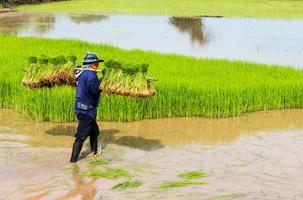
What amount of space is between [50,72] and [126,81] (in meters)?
1.22

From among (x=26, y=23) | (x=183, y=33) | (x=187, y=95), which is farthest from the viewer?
(x=26, y=23)

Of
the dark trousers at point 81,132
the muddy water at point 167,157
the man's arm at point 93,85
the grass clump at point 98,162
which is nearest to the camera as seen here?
the muddy water at point 167,157

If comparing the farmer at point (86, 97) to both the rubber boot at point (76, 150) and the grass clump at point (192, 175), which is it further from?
the grass clump at point (192, 175)

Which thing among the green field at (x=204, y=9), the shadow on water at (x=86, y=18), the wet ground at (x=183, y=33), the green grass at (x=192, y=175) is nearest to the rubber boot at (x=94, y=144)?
the green grass at (x=192, y=175)

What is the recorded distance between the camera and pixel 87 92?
21.5ft

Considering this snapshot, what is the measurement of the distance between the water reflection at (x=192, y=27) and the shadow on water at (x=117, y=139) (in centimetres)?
1134

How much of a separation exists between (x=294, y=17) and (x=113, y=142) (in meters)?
21.7

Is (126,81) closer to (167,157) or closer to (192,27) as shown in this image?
(167,157)

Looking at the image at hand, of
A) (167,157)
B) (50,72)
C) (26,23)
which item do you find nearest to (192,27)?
(26,23)

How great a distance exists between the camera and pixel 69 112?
8742 mm

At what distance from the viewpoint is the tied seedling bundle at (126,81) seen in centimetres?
702

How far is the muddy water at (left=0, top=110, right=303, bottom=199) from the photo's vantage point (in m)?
5.80

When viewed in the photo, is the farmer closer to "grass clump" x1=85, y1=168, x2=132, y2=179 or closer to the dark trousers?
the dark trousers

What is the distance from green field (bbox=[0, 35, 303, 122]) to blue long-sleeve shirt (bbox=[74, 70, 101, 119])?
7.21 feet
